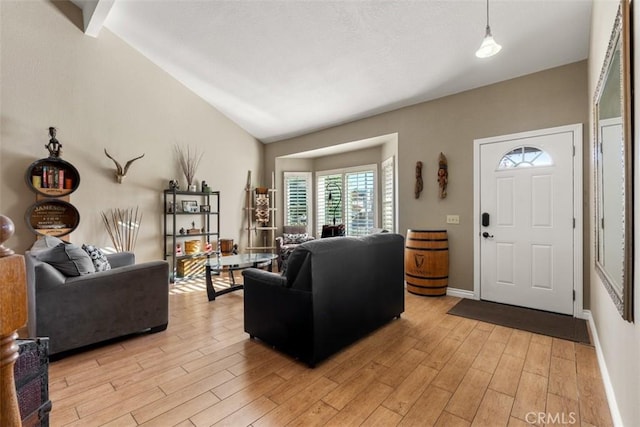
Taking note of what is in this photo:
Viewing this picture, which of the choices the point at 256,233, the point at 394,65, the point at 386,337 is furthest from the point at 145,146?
the point at 386,337

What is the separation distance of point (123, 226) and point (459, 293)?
4.90 meters

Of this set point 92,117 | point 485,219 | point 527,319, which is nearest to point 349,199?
point 485,219

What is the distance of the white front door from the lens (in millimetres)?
3164

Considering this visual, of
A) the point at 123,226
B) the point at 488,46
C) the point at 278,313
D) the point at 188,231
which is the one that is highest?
the point at 488,46

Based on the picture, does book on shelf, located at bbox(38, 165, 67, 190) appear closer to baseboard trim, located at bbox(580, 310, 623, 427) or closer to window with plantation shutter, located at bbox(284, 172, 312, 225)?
window with plantation shutter, located at bbox(284, 172, 312, 225)

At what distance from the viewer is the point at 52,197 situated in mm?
3631

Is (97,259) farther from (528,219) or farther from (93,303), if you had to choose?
(528,219)

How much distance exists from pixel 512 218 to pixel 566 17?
2.03 meters

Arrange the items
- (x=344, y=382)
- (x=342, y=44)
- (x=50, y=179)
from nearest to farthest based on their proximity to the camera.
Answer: (x=344, y=382), (x=342, y=44), (x=50, y=179)

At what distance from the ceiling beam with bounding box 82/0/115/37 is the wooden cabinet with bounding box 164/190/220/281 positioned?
234 centimetres

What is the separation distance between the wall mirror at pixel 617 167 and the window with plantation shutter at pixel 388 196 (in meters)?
2.89

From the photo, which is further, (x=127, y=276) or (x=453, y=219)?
(x=453, y=219)

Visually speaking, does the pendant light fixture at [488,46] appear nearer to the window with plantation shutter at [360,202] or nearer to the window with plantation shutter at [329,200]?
the window with plantation shutter at [360,202]

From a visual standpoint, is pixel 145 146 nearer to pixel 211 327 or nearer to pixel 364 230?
pixel 211 327
